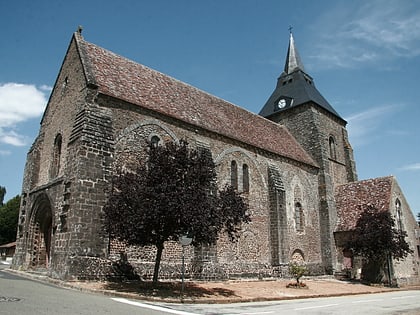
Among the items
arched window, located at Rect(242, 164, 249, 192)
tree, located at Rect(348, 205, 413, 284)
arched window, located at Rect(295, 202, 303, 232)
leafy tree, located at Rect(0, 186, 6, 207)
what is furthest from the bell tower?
leafy tree, located at Rect(0, 186, 6, 207)

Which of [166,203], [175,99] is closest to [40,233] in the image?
[166,203]

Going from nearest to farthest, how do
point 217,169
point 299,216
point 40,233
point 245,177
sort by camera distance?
1. point 40,233
2. point 217,169
3. point 245,177
4. point 299,216

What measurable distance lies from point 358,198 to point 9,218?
4320 cm

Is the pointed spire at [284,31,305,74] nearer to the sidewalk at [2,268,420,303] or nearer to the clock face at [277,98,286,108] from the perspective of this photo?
the clock face at [277,98,286,108]

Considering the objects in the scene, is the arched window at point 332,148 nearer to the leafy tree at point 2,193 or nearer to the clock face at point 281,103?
the clock face at point 281,103

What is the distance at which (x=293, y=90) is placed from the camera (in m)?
32.3

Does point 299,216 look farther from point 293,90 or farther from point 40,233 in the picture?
point 40,233

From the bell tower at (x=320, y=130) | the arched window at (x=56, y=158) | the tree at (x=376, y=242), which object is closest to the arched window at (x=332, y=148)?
the bell tower at (x=320, y=130)

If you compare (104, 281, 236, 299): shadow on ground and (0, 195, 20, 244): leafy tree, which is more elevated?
(0, 195, 20, 244): leafy tree

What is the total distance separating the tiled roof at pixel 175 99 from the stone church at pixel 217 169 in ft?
0.31

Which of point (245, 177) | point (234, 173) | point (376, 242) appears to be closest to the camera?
point (234, 173)

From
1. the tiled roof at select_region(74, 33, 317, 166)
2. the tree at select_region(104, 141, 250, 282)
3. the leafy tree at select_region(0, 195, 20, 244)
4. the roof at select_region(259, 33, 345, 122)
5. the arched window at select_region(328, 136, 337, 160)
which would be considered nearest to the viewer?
the tree at select_region(104, 141, 250, 282)

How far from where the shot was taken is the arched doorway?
659 inches

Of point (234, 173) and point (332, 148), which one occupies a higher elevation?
point (332, 148)
